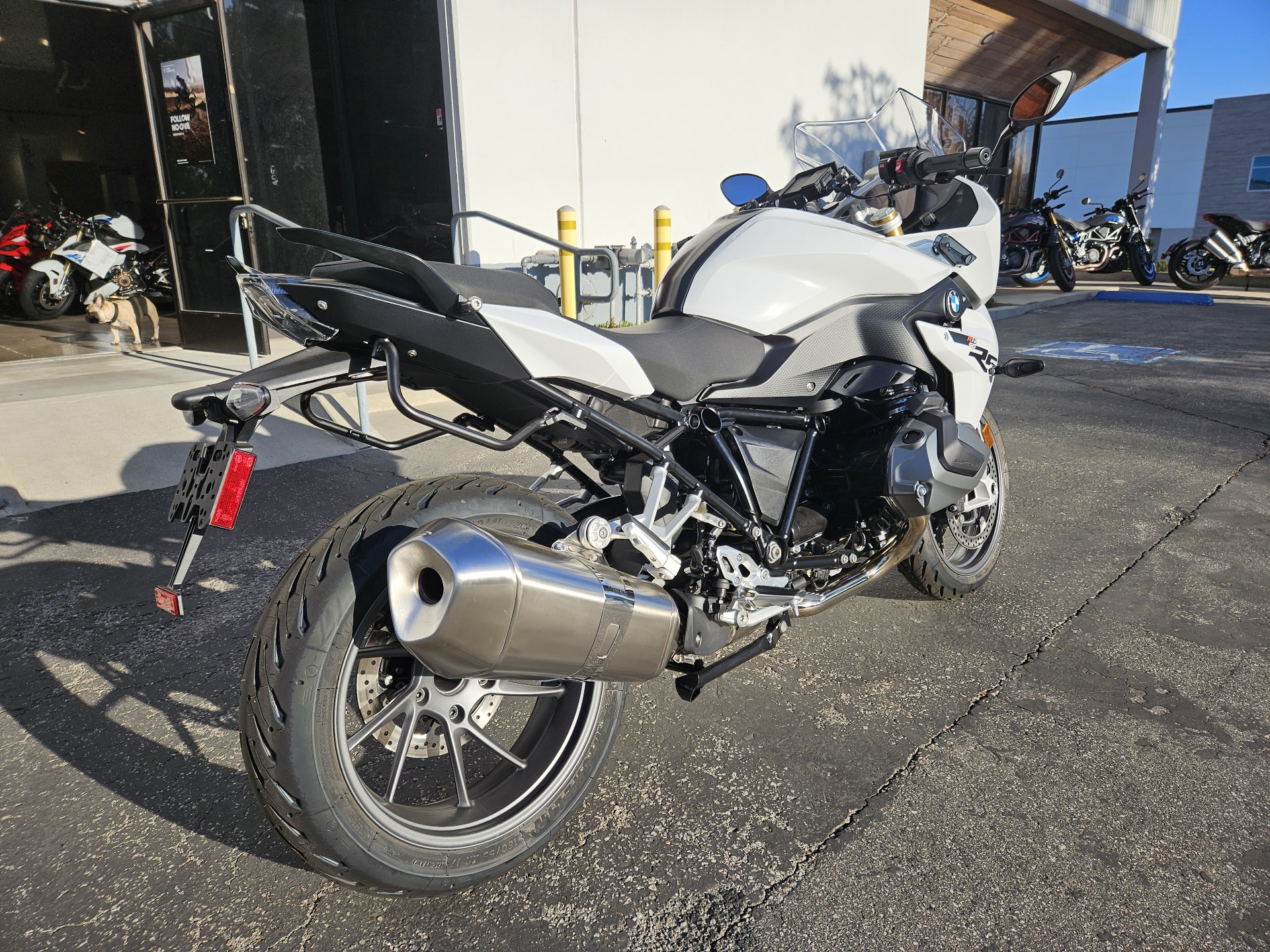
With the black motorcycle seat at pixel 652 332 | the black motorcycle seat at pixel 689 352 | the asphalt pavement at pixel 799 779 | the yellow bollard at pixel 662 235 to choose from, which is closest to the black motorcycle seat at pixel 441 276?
the black motorcycle seat at pixel 652 332

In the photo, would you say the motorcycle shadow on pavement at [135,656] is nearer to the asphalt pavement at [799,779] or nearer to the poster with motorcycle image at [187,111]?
the asphalt pavement at [799,779]

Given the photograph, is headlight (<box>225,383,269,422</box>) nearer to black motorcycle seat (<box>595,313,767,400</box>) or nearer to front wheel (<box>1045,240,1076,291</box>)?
black motorcycle seat (<box>595,313,767,400</box>)

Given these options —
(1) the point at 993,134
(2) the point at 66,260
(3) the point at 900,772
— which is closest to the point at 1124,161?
(1) the point at 993,134

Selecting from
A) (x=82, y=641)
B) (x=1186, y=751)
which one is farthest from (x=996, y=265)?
(x=82, y=641)

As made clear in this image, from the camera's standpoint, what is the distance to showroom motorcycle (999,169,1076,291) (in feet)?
45.3

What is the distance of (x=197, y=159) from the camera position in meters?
7.68

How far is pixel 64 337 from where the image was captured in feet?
31.1

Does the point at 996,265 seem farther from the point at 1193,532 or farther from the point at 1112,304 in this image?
the point at 1112,304

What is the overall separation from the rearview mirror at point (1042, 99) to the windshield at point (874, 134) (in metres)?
0.42

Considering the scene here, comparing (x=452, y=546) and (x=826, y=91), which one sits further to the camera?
(x=826, y=91)

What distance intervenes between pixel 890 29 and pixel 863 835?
1284cm

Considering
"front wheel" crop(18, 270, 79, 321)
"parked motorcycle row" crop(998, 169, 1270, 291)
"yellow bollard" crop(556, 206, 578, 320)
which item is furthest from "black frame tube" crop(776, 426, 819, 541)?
"parked motorcycle row" crop(998, 169, 1270, 291)

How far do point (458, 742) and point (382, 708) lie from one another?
183 millimetres

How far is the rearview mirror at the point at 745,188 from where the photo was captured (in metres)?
3.00
